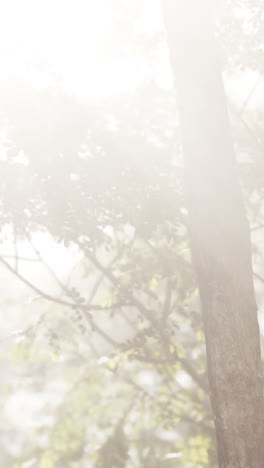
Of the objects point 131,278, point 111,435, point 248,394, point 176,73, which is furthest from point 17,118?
point 111,435

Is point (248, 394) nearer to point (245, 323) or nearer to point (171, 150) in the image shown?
point (245, 323)

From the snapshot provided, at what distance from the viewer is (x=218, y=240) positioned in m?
6.18

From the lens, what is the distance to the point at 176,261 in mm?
8789

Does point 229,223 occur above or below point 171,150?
below

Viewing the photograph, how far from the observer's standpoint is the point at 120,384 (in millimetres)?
12125

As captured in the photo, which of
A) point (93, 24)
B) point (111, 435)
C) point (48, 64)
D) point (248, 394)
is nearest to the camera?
point (248, 394)

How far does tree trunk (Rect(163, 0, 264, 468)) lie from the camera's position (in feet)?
18.6

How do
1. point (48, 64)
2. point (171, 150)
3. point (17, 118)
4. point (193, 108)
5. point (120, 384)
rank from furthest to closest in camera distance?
point (120, 384) → point (171, 150) → point (48, 64) → point (17, 118) → point (193, 108)

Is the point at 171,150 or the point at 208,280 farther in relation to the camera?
the point at 171,150

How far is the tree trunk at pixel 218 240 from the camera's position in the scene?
5.67 meters

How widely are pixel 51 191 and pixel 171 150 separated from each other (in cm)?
246

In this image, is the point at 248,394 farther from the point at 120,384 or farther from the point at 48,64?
the point at 120,384

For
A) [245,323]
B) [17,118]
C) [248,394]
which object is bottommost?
[248,394]

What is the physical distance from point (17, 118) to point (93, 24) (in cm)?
305
